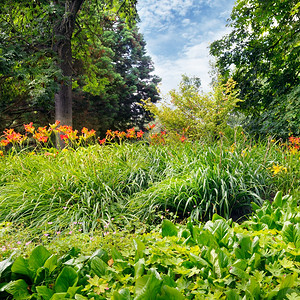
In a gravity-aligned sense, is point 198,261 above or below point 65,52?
below

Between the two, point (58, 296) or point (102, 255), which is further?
point (102, 255)

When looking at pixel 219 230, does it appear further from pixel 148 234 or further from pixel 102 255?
pixel 102 255

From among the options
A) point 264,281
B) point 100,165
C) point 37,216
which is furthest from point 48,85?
point 264,281

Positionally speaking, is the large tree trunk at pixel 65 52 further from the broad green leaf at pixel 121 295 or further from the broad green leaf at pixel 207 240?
the broad green leaf at pixel 121 295

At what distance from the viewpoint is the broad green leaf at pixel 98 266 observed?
116 cm

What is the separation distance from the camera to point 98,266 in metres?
1.16

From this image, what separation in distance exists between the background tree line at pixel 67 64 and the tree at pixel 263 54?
3310 mm

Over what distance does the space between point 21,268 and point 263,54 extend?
8334mm

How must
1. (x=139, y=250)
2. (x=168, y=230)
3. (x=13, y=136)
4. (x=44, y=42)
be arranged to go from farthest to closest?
(x=44, y=42) → (x=13, y=136) → (x=168, y=230) → (x=139, y=250)

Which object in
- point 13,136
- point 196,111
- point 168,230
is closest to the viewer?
point 168,230

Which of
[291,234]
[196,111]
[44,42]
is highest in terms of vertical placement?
[44,42]

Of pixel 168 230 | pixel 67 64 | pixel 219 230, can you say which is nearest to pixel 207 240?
pixel 219 230

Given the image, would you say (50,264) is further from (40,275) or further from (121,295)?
(121,295)

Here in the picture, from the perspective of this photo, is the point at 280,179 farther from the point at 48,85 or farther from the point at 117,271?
the point at 48,85
